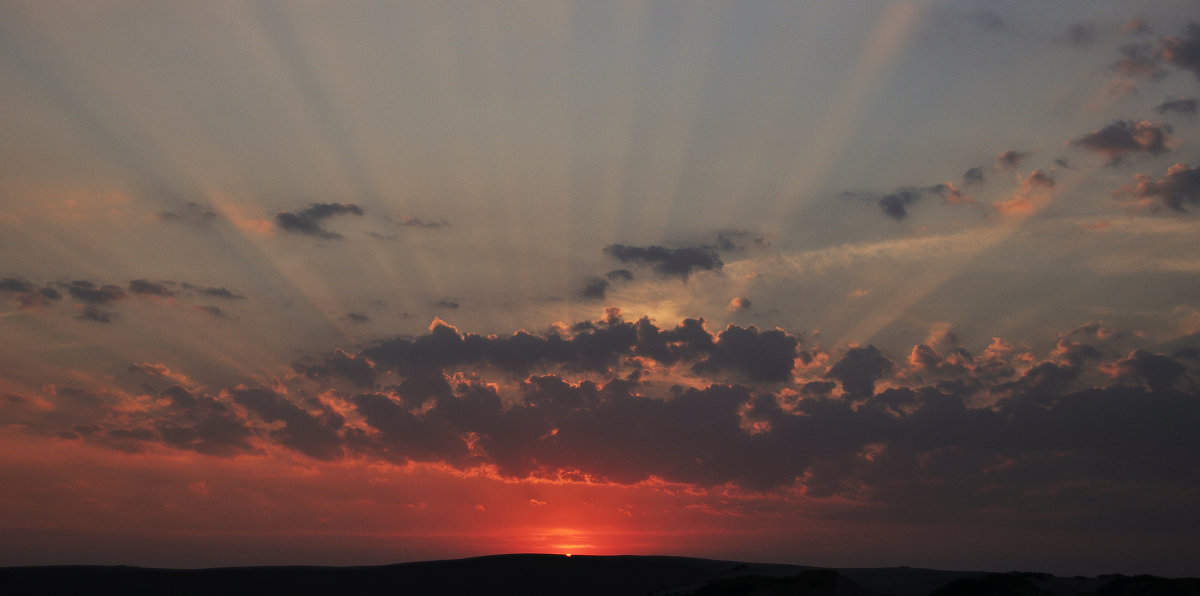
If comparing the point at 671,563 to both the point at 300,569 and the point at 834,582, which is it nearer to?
the point at 834,582

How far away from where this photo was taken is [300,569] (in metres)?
60.6

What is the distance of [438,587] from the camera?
58.5m

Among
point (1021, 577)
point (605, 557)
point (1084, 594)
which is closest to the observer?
point (1084, 594)

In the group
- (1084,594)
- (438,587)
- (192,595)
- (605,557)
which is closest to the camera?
(1084,594)

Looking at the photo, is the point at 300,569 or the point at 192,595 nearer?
the point at 192,595

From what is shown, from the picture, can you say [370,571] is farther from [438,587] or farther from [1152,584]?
[1152,584]

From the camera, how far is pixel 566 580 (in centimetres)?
5925

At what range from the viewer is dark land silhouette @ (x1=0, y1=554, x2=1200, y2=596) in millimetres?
45406

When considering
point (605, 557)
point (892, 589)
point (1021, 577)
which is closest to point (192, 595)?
point (605, 557)

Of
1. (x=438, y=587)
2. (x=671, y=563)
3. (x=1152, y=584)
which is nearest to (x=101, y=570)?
(x=438, y=587)

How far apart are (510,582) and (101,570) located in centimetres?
2948

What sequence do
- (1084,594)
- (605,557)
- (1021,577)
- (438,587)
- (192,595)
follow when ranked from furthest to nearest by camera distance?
(605,557), (438,587), (192,595), (1021,577), (1084,594)

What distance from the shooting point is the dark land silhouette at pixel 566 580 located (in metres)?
45.4

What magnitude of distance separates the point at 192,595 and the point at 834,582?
4224 centimetres
